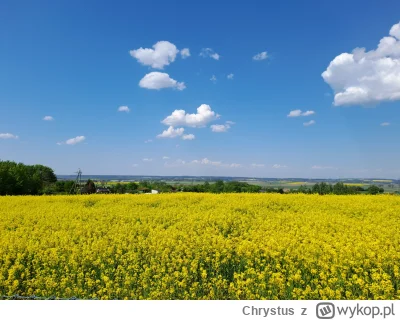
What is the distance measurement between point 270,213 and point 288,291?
6.52 metres

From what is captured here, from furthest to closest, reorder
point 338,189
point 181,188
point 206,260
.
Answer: point 181,188 → point 338,189 → point 206,260

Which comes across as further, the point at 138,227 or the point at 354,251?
the point at 138,227

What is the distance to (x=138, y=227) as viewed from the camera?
9.05 m

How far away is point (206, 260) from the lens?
6312mm

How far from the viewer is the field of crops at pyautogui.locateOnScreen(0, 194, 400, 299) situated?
5.36 m

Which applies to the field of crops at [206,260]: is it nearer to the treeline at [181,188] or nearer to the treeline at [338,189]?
the treeline at [338,189]

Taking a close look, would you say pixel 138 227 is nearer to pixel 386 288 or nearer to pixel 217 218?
pixel 217 218

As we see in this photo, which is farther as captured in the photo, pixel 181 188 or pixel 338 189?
pixel 181 188
